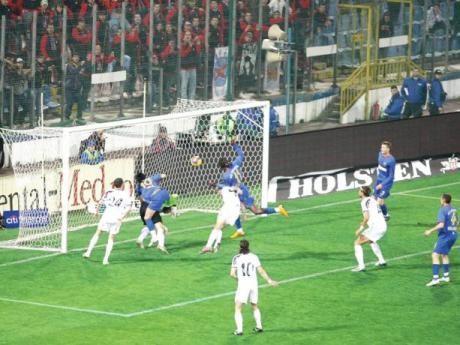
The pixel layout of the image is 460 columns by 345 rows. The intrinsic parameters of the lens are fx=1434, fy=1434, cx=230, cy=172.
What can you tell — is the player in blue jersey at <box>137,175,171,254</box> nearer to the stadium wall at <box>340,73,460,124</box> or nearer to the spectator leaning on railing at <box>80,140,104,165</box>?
the spectator leaning on railing at <box>80,140,104,165</box>

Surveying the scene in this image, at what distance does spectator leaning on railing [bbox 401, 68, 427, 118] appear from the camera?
128 feet

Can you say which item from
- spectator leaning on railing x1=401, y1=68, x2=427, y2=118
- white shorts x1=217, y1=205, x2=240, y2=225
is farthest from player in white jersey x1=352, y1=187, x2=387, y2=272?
spectator leaning on railing x1=401, y1=68, x2=427, y2=118

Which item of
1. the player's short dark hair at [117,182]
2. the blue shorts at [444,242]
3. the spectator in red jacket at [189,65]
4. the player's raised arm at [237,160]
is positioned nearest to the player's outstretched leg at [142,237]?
the player's short dark hair at [117,182]

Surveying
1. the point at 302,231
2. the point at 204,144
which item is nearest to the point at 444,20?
the point at 204,144

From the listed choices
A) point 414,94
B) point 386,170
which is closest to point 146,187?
point 386,170

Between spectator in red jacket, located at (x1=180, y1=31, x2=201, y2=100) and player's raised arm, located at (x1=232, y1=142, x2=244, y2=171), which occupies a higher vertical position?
spectator in red jacket, located at (x1=180, y1=31, x2=201, y2=100)

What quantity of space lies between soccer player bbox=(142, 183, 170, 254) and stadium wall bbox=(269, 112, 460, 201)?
621cm

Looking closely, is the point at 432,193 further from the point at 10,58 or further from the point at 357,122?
the point at 10,58

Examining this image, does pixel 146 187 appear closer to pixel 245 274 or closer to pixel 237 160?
pixel 237 160

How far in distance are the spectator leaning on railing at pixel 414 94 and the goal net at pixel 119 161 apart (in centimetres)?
670

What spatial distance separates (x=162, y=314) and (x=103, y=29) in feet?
36.2

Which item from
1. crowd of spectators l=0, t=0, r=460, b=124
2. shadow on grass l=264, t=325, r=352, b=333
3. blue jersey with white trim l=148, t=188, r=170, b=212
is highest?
crowd of spectators l=0, t=0, r=460, b=124

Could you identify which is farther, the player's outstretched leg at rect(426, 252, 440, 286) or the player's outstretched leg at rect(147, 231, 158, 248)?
the player's outstretched leg at rect(147, 231, 158, 248)

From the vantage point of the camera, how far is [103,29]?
3288cm
